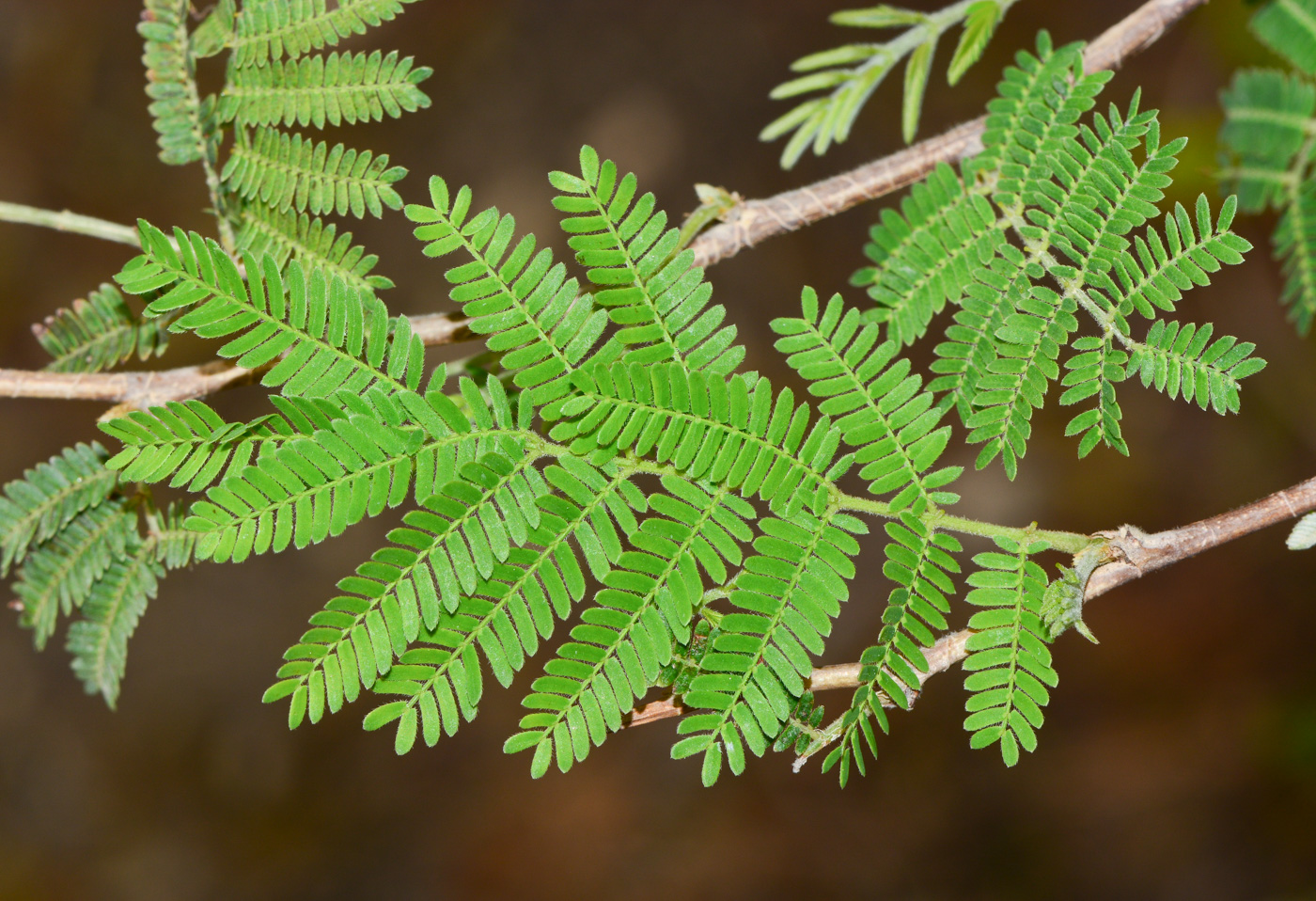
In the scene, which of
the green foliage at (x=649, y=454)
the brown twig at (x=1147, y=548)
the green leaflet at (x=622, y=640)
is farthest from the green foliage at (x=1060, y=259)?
the green leaflet at (x=622, y=640)

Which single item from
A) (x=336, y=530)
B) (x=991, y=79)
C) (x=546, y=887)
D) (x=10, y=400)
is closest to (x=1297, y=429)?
(x=991, y=79)

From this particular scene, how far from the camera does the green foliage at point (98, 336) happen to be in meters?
1.46

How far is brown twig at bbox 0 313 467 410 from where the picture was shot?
1333 millimetres

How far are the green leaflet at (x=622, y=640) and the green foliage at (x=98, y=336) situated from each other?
97cm

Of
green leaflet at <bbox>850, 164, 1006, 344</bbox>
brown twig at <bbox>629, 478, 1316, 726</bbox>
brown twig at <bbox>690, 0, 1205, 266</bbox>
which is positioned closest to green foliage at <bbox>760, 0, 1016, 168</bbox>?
brown twig at <bbox>690, 0, 1205, 266</bbox>

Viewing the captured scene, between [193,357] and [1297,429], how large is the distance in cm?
504

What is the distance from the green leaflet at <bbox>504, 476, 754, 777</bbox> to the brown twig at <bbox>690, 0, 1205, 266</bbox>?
2.11 ft

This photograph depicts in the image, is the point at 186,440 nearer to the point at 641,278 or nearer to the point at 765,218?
the point at 641,278

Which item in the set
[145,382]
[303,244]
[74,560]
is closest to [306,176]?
[303,244]

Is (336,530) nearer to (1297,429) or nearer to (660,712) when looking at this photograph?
(660,712)

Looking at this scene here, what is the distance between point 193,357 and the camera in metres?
4.05

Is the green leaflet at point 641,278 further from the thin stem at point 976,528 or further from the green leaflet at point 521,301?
the thin stem at point 976,528

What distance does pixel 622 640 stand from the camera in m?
0.98

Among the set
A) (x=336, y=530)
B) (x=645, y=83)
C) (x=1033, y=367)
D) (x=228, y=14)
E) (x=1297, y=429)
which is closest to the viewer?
(x=336, y=530)
